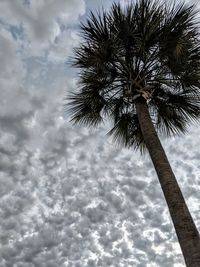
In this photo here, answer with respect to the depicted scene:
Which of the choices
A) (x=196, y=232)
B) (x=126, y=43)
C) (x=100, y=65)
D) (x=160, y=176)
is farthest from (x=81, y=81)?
(x=196, y=232)

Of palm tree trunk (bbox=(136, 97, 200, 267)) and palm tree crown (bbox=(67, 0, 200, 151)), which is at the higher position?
palm tree crown (bbox=(67, 0, 200, 151))

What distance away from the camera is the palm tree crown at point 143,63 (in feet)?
27.3

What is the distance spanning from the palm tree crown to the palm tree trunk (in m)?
1.72

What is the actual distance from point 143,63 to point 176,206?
422 cm

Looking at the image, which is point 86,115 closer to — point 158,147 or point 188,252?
point 158,147

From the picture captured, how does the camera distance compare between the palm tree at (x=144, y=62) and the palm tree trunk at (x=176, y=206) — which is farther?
the palm tree at (x=144, y=62)

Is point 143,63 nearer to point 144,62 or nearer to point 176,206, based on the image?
point 144,62

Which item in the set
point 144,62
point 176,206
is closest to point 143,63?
point 144,62

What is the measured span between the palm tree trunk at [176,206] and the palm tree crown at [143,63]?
1.72 meters

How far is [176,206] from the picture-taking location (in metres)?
5.62

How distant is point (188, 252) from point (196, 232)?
1.24 ft

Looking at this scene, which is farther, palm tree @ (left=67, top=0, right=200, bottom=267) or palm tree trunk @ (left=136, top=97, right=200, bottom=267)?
palm tree @ (left=67, top=0, right=200, bottom=267)

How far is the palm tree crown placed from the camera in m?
8.32

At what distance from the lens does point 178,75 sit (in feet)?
29.1
